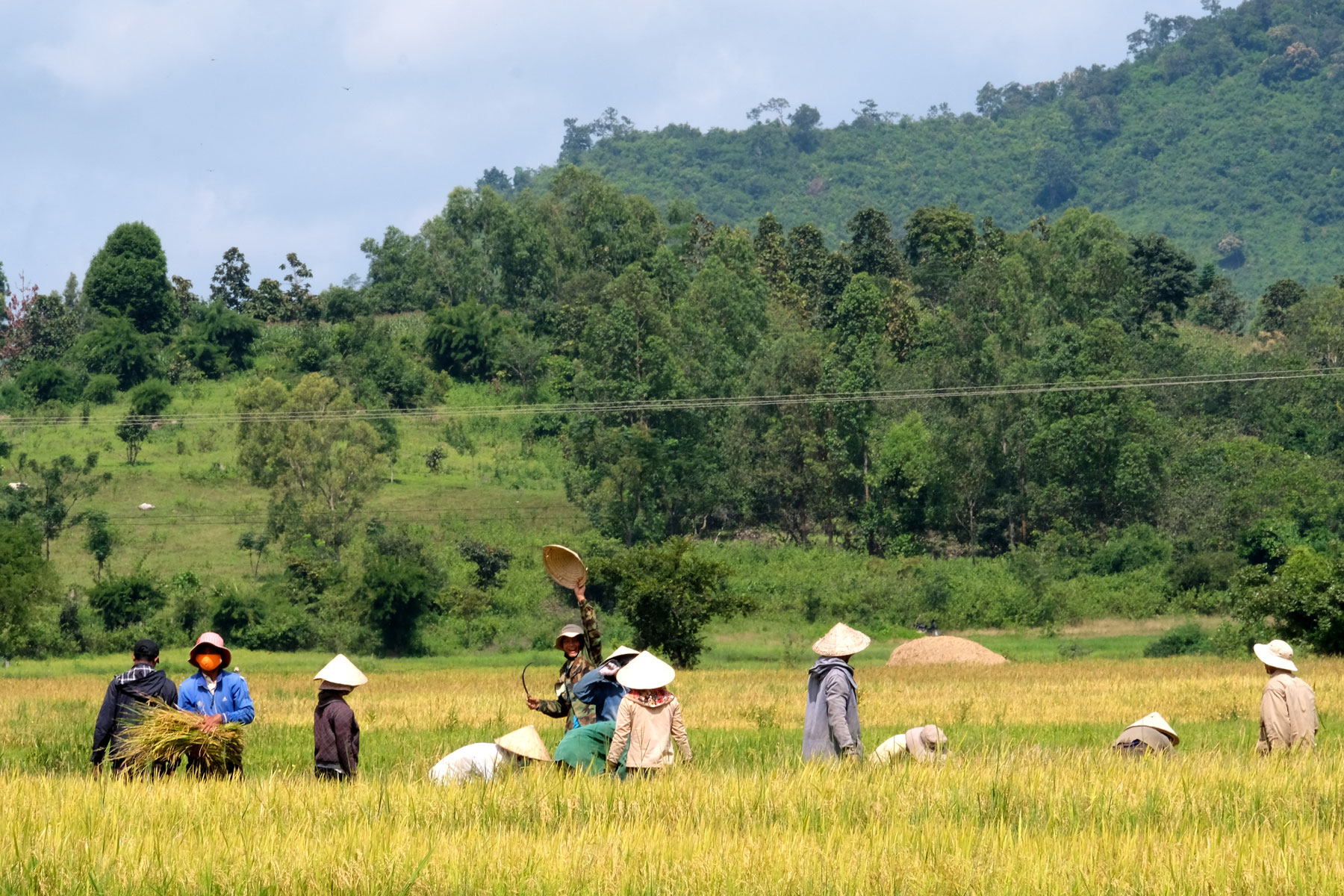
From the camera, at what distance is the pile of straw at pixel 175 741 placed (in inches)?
408

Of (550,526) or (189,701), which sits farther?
(550,526)

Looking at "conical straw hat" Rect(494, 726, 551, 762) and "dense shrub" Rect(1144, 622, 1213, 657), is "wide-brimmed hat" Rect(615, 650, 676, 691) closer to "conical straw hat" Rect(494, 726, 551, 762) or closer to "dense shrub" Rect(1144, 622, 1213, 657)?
"conical straw hat" Rect(494, 726, 551, 762)

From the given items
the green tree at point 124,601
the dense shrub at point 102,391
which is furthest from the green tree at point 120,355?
the green tree at point 124,601

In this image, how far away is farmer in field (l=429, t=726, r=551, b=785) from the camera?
10.7 m

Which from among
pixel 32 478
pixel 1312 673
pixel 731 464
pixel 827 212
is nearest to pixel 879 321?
pixel 731 464

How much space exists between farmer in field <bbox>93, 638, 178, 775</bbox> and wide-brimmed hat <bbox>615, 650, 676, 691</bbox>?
11.1 feet

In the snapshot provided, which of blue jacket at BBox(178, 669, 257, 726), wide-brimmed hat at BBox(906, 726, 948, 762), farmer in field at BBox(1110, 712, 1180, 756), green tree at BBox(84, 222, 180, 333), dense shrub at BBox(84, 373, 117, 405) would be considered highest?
green tree at BBox(84, 222, 180, 333)

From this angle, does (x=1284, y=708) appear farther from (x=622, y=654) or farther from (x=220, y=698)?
(x=220, y=698)

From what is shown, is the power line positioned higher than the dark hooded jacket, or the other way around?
the power line

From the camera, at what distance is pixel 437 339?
86062mm

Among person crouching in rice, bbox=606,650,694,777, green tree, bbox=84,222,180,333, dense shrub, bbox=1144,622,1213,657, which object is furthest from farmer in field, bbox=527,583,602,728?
green tree, bbox=84,222,180,333

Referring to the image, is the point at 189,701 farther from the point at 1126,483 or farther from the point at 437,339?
the point at 437,339

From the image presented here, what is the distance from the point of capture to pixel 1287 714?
480 inches

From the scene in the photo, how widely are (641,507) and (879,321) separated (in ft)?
57.8
